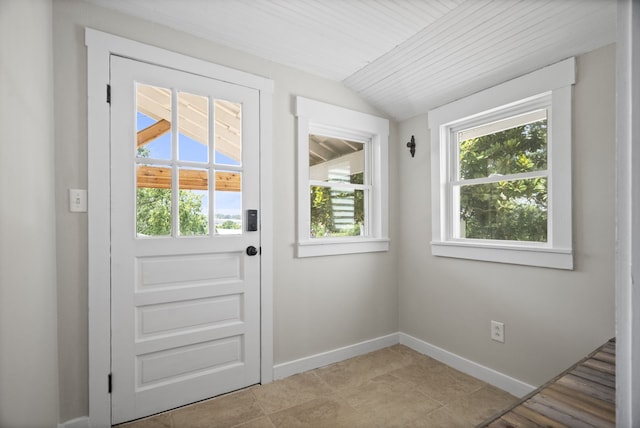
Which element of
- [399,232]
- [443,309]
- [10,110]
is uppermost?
[10,110]

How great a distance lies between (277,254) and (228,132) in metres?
0.93

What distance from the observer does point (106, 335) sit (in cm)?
165

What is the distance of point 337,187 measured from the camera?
8.61 ft

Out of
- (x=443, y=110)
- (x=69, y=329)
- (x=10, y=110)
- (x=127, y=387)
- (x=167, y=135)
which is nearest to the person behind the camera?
(x=10, y=110)

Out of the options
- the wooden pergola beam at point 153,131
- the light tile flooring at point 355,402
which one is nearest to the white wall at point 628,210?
the light tile flooring at point 355,402

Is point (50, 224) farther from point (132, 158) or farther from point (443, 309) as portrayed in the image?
point (443, 309)

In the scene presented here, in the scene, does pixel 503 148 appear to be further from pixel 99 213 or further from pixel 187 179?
pixel 99 213

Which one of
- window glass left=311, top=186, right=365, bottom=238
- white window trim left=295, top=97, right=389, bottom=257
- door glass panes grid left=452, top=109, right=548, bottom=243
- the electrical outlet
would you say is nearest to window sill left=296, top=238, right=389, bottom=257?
white window trim left=295, top=97, right=389, bottom=257

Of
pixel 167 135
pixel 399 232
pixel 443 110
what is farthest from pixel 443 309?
pixel 167 135

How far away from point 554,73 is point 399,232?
1.62 metres

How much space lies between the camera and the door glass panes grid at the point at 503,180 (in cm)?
198

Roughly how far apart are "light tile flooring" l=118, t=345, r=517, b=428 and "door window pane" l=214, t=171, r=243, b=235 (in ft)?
3.58

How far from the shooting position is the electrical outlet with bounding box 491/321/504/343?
2061 mm

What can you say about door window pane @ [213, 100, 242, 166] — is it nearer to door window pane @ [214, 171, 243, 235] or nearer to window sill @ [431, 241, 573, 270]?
door window pane @ [214, 171, 243, 235]
